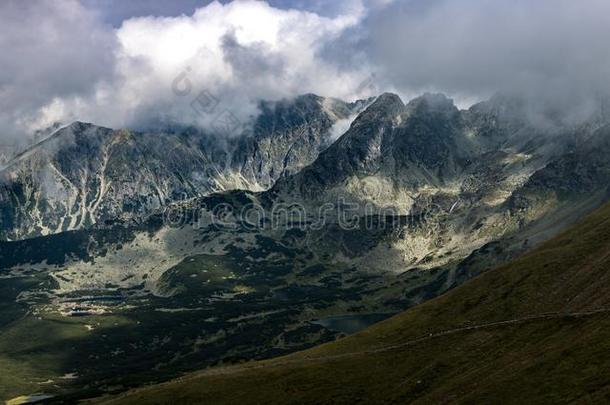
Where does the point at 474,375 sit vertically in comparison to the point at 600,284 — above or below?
below

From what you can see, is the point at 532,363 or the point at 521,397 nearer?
the point at 521,397

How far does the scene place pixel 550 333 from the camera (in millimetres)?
161750

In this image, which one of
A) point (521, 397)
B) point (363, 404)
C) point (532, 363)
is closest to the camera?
point (521, 397)

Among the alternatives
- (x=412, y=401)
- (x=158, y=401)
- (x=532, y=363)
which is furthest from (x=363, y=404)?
(x=158, y=401)

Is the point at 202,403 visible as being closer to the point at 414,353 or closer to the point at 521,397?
the point at 414,353

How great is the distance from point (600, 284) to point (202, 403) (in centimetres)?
11073

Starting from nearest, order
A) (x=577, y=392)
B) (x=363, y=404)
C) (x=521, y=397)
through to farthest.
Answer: (x=577, y=392) → (x=521, y=397) → (x=363, y=404)

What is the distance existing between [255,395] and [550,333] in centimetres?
7889

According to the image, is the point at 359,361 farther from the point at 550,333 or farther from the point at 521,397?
the point at 521,397

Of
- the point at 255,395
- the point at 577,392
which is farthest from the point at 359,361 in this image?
the point at 577,392

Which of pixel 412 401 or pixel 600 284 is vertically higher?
pixel 600 284

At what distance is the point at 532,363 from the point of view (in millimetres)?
144125

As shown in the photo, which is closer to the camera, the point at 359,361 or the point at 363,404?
the point at 363,404

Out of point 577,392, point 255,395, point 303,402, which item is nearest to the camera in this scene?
point 577,392
